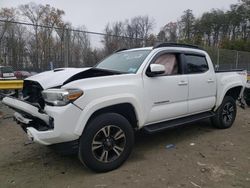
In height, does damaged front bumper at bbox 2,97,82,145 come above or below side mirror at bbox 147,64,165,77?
below

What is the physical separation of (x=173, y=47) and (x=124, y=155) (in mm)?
2347

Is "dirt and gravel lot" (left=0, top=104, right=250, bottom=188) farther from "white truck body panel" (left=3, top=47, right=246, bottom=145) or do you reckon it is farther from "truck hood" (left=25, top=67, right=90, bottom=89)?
"truck hood" (left=25, top=67, right=90, bottom=89)

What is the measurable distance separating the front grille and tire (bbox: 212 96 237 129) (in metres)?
4.01

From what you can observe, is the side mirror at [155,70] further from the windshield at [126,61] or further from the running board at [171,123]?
the running board at [171,123]

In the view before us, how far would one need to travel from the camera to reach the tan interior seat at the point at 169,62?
4.75m

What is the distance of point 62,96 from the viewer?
3.34 meters

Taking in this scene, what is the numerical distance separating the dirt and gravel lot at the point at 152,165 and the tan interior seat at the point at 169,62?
4.72ft

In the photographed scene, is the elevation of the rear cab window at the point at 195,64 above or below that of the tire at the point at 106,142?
above

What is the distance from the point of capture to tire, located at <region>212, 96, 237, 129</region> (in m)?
6.01

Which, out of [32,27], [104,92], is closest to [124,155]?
[104,92]

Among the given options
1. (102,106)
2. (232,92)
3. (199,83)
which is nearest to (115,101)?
(102,106)

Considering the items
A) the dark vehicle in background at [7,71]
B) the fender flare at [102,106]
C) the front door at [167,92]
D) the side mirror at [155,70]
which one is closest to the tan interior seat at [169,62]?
the front door at [167,92]

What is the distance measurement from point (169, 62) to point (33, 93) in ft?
8.29

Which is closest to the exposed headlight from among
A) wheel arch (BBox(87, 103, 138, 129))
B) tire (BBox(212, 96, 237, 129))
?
wheel arch (BBox(87, 103, 138, 129))
